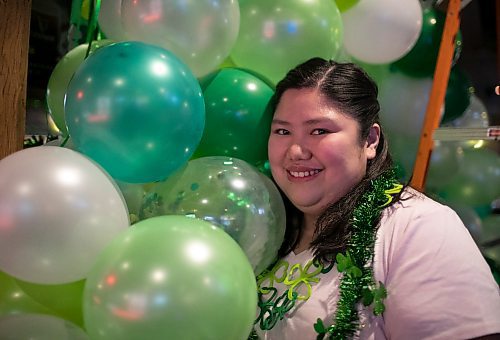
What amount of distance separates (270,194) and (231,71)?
0.41 meters

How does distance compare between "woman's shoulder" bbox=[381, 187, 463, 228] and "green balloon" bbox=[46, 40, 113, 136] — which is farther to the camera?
"green balloon" bbox=[46, 40, 113, 136]

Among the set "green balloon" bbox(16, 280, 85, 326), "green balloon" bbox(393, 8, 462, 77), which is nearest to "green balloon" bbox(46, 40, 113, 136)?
"green balloon" bbox(16, 280, 85, 326)

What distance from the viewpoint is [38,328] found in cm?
109

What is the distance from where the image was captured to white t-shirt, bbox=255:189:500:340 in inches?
44.0

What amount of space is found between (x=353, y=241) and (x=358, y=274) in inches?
4.0

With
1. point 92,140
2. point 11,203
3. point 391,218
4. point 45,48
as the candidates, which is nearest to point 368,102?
point 391,218

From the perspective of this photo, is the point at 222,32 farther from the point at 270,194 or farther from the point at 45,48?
the point at 45,48

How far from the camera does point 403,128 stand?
2.31m

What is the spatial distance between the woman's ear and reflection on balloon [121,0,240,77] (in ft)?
1.66

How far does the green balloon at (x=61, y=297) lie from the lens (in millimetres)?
1135

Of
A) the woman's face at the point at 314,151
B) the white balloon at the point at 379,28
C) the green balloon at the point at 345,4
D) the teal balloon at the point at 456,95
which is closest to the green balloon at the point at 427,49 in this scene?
the teal balloon at the point at 456,95

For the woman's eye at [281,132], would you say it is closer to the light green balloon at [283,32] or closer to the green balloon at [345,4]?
the light green balloon at [283,32]

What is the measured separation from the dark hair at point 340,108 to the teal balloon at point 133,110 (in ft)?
1.17

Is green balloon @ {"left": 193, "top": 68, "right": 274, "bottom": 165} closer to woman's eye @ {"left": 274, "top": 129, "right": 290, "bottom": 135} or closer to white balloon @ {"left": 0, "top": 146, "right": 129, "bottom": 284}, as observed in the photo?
woman's eye @ {"left": 274, "top": 129, "right": 290, "bottom": 135}
